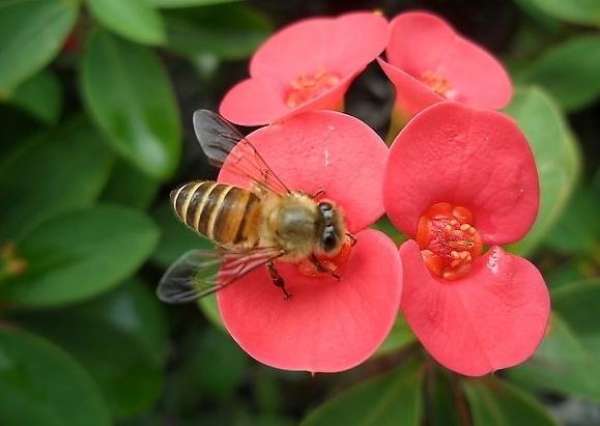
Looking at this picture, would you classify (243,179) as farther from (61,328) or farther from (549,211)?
(61,328)

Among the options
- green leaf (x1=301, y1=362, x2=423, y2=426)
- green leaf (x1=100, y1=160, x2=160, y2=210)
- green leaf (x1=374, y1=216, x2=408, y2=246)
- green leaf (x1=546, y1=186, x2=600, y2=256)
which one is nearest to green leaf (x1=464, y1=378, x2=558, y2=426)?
green leaf (x1=301, y1=362, x2=423, y2=426)

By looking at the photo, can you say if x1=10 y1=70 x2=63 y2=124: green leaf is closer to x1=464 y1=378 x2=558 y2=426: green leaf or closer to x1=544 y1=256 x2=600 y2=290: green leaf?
x1=464 y1=378 x2=558 y2=426: green leaf

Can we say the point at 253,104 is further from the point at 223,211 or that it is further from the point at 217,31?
the point at 217,31

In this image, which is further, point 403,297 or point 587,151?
point 587,151

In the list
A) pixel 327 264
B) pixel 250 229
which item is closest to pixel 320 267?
pixel 327 264

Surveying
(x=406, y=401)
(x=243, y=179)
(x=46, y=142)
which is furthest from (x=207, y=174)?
(x=243, y=179)

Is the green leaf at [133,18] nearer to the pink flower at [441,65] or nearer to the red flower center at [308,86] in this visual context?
the red flower center at [308,86]

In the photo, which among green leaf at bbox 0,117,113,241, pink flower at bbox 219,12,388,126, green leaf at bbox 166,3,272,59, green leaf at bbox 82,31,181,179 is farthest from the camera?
green leaf at bbox 166,3,272,59
